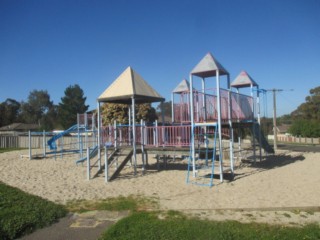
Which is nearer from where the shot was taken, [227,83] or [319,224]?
[319,224]

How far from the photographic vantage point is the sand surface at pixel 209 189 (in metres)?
7.45

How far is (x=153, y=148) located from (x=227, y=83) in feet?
14.4

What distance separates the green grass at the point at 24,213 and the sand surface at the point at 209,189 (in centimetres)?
83

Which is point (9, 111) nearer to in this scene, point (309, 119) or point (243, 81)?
point (309, 119)

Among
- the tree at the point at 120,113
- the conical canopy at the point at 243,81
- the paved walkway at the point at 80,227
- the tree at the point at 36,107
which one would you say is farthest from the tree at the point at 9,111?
the paved walkway at the point at 80,227

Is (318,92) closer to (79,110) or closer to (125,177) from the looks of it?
(79,110)

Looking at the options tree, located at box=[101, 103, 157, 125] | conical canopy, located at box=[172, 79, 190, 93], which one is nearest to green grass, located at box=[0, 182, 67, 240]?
conical canopy, located at box=[172, 79, 190, 93]

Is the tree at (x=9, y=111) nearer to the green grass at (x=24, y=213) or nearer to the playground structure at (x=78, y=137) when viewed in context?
the playground structure at (x=78, y=137)

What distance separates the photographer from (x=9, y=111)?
79.4 meters

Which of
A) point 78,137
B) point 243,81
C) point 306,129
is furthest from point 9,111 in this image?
point 243,81

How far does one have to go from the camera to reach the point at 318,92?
69562mm

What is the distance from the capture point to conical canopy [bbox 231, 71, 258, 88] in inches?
733

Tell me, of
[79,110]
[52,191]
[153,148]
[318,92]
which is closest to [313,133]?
[318,92]

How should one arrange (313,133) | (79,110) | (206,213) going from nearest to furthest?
(206,213) < (313,133) < (79,110)
